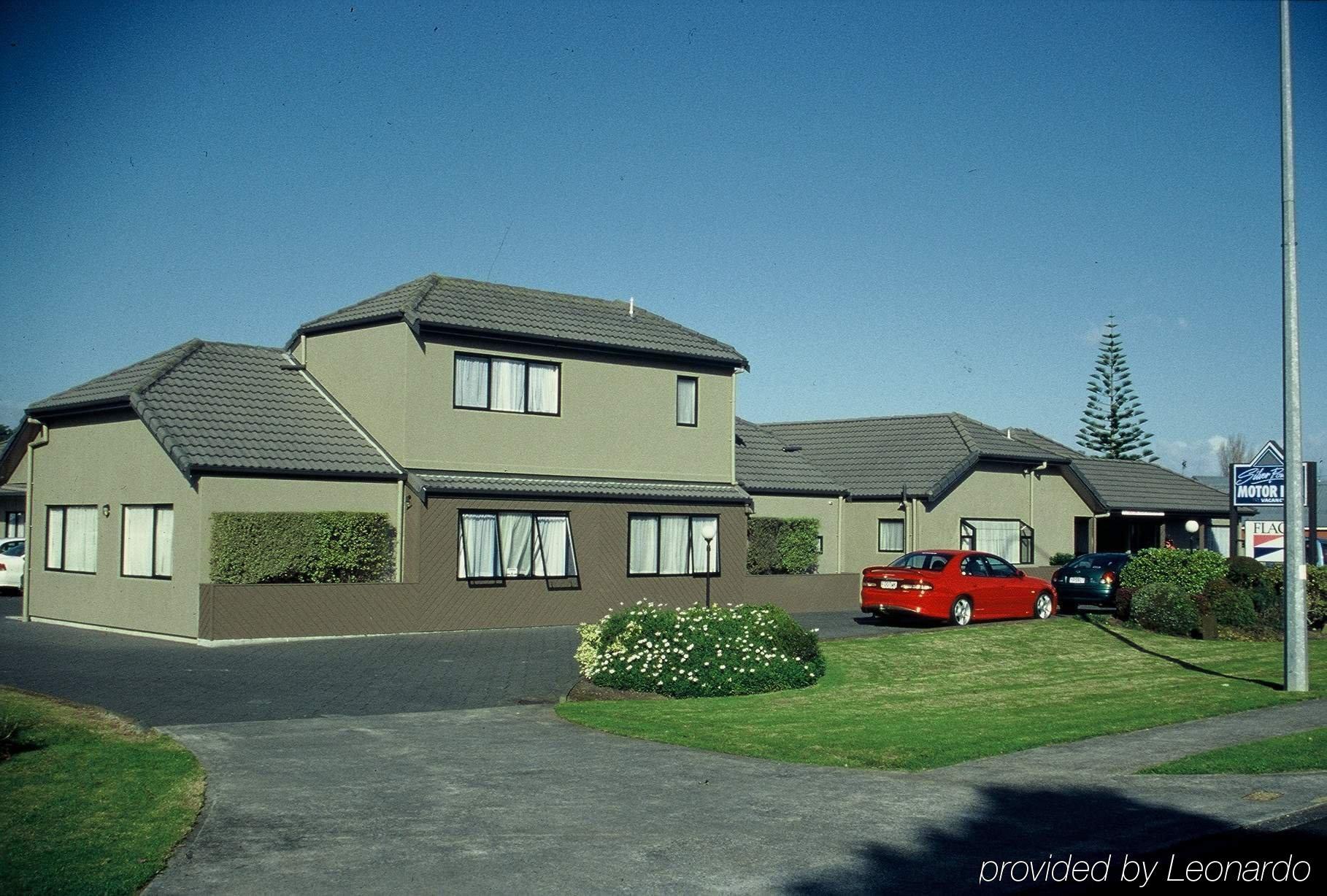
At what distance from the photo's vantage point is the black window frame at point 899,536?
1528 inches

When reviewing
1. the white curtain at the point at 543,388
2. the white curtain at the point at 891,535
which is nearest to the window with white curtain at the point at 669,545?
the white curtain at the point at 543,388

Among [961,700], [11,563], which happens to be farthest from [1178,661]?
[11,563]

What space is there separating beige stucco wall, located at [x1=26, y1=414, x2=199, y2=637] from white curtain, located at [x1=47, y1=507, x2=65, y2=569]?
160mm

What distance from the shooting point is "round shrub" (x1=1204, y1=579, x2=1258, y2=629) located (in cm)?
2580

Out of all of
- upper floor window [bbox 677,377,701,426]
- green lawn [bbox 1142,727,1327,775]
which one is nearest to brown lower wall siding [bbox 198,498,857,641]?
upper floor window [bbox 677,377,701,426]

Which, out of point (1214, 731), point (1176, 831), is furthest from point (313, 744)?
point (1214, 731)

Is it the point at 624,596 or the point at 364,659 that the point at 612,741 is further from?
the point at 624,596

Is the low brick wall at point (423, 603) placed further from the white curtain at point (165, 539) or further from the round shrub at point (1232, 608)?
the round shrub at point (1232, 608)

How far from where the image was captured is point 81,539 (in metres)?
27.9

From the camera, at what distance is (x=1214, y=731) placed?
1402 centimetres

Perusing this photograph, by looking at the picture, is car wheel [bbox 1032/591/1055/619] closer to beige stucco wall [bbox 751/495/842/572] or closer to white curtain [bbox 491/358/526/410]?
beige stucco wall [bbox 751/495/842/572]

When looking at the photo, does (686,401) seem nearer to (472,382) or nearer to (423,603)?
(472,382)

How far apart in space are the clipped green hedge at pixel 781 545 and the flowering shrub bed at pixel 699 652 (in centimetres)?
1483

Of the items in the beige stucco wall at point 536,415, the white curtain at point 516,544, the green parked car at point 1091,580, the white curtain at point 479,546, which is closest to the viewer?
the white curtain at point 479,546
